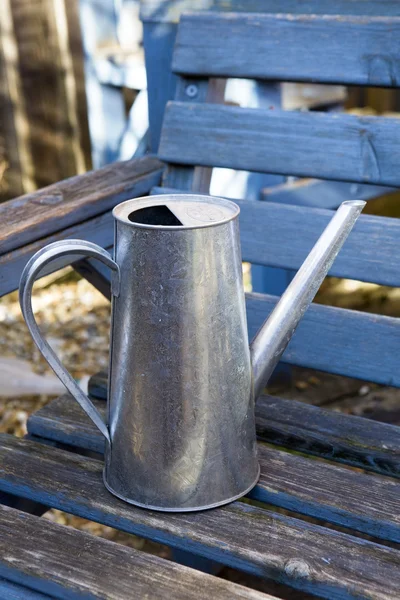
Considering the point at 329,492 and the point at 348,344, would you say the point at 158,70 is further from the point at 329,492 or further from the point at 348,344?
the point at 329,492

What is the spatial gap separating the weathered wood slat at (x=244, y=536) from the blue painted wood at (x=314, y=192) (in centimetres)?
120

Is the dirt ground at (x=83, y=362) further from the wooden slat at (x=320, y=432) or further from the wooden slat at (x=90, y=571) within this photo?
the wooden slat at (x=90, y=571)

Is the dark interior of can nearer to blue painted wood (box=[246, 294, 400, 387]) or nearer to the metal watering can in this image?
the metal watering can

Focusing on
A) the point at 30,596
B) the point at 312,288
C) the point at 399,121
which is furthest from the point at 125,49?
the point at 30,596

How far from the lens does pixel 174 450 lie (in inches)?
38.3

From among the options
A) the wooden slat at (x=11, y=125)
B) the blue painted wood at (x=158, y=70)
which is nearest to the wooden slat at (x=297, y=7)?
the blue painted wood at (x=158, y=70)

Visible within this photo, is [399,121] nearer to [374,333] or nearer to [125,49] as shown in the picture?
[374,333]

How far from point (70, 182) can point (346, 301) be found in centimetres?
174

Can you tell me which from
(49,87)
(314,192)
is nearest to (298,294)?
(314,192)

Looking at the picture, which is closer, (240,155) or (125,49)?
(240,155)

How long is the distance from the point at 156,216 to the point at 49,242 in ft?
1.01

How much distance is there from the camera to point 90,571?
88 cm

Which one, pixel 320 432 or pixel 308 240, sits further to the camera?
pixel 308 240

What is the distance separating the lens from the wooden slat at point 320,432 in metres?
1.15
